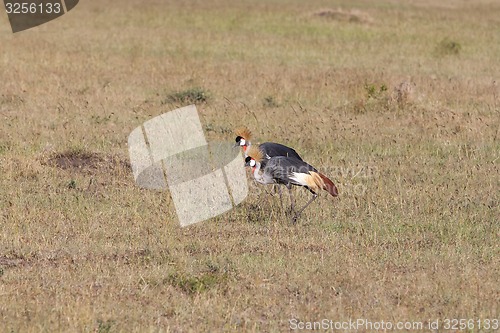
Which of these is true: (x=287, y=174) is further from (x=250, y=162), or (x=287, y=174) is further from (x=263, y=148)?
(x=263, y=148)

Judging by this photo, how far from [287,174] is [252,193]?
5.86 ft

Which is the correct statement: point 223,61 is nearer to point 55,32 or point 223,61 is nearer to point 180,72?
point 180,72

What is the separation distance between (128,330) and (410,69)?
54.5 feet

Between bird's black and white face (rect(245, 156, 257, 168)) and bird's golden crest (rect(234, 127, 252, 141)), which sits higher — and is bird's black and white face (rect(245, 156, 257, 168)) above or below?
below

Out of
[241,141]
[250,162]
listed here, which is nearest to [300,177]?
[250,162]

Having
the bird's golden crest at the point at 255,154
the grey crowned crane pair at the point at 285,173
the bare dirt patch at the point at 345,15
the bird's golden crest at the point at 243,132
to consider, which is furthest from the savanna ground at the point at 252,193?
the bare dirt patch at the point at 345,15

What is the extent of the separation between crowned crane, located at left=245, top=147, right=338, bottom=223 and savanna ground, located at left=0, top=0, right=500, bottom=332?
47 cm

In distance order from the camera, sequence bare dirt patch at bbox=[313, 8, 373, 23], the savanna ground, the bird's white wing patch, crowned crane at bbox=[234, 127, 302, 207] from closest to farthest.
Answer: the savanna ground → the bird's white wing patch → crowned crane at bbox=[234, 127, 302, 207] → bare dirt patch at bbox=[313, 8, 373, 23]

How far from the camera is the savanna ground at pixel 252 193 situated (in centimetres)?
709

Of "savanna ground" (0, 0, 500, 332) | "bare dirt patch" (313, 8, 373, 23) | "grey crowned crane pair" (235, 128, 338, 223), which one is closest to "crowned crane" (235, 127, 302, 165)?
"grey crowned crane pair" (235, 128, 338, 223)

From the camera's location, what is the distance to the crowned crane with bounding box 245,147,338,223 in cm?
909

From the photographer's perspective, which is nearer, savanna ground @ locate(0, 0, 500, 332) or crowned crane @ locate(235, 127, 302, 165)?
savanna ground @ locate(0, 0, 500, 332)

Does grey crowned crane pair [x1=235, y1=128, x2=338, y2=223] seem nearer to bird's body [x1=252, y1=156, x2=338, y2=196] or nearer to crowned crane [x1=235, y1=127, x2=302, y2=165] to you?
bird's body [x1=252, y1=156, x2=338, y2=196]

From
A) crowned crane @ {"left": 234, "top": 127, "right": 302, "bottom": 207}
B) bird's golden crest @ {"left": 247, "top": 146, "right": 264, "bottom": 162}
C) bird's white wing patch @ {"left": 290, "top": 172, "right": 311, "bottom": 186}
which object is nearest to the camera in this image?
bird's white wing patch @ {"left": 290, "top": 172, "right": 311, "bottom": 186}
